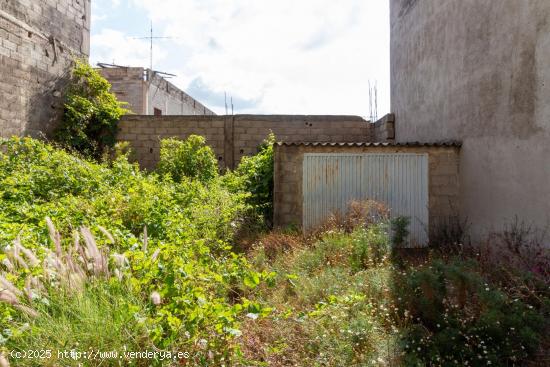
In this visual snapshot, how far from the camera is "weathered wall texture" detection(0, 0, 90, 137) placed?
1016 centimetres

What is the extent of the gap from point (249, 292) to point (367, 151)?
4.15m

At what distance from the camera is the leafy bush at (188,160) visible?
10.9m

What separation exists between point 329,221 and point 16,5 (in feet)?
32.1

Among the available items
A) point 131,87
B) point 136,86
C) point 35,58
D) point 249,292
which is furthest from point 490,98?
point 131,87

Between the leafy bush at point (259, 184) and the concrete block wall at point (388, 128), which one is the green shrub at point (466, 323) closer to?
the leafy bush at point (259, 184)

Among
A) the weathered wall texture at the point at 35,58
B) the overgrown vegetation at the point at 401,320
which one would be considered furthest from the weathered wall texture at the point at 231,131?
the overgrown vegetation at the point at 401,320

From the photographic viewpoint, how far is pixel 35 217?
18.2 ft

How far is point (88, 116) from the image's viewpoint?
12.1m

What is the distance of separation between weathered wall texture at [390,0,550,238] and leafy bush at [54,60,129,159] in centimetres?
894

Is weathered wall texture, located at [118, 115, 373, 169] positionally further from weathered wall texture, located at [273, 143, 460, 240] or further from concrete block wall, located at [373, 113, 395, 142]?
weathered wall texture, located at [273, 143, 460, 240]

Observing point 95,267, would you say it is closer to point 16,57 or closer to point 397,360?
point 397,360

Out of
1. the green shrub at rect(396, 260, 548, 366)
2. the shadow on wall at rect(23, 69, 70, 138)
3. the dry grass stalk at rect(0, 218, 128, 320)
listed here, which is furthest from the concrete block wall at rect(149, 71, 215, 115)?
the green shrub at rect(396, 260, 548, 366)

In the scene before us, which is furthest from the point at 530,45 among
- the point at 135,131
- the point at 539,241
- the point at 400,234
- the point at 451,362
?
the point at 135,131

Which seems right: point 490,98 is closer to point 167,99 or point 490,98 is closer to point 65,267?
point 65,267
